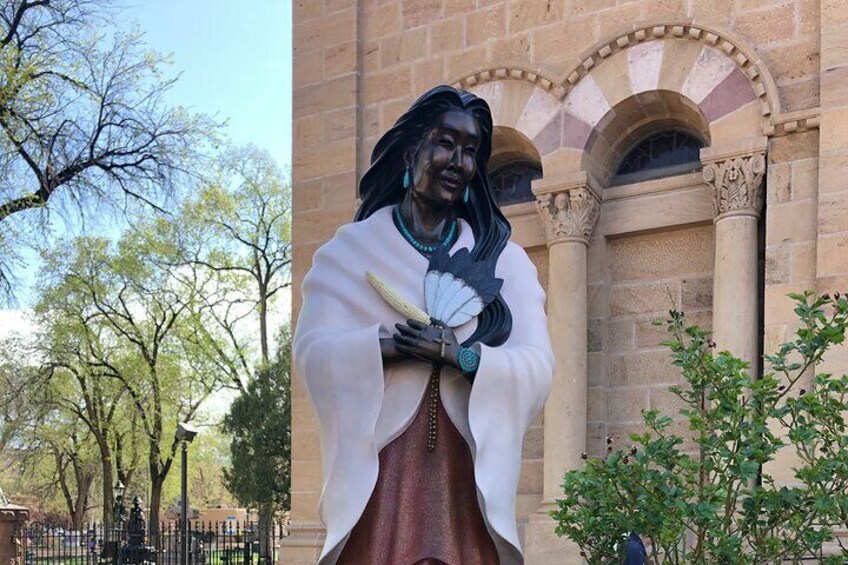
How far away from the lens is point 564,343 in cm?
955

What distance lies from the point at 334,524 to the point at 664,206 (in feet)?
24.2

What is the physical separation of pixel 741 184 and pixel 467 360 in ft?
21.4

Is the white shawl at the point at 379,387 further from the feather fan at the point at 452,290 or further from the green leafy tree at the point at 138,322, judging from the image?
the green leafy tree at the point at 138,322

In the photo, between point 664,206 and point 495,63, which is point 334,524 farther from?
point 495,63

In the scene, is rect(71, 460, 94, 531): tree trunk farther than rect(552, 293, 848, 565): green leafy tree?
Yes

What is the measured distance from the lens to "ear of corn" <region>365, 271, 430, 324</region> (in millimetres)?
2939

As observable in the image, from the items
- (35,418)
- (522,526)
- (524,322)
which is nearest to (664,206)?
(522,526)

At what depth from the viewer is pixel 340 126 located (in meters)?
11.3

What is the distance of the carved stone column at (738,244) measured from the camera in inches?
341

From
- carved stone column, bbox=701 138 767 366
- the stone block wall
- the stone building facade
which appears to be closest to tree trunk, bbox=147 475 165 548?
the stone building facade

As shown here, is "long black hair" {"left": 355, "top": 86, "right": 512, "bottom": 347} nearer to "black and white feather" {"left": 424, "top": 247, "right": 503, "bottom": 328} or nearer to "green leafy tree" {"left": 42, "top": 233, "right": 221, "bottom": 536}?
"black and white feather" {"left": 424, "top": 247, "right": 503, "bottom": 328}

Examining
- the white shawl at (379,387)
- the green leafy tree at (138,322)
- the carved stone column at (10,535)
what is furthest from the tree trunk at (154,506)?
the white shawl at (379,387)

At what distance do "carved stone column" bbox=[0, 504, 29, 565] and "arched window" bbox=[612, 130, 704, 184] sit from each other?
9460 mm

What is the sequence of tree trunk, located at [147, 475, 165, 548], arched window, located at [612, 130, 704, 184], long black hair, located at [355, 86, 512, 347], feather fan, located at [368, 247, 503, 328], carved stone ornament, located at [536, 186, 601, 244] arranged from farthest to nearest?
tree trunk, located at [147, 475, 165, 548] < arched window, located at [612, 130, 704, 184] < carved stone ornament, located at [536, 186, 601, 244] < long black hair, located at [355, 86, 512, 347] < feather fan, located at [368, 247, 503, 328]
